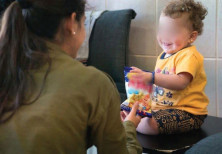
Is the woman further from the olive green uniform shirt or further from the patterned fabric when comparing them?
the patterned fabric

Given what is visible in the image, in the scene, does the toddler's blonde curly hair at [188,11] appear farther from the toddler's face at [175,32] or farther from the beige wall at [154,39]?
the beige wall at [154,39]

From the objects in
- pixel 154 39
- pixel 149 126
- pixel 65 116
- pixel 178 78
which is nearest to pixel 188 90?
pixel 178 78

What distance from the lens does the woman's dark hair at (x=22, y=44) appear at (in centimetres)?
48

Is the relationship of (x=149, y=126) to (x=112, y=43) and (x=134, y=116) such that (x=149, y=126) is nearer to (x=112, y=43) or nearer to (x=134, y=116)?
(x=134, y=116)

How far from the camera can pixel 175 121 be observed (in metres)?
0.84

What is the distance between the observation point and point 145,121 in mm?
844

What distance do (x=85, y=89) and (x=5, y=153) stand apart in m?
0.18

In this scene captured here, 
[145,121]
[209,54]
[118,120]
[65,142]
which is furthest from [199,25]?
[65,142]

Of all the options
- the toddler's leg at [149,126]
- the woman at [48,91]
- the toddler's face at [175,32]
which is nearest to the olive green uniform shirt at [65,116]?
the woman at [48,91]

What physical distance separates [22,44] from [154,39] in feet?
2.68

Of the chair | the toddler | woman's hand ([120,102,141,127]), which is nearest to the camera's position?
woman's hand ([120,102,141,127])

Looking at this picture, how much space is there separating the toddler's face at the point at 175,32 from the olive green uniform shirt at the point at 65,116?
0.45m

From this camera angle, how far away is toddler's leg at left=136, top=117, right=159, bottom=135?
83 cm

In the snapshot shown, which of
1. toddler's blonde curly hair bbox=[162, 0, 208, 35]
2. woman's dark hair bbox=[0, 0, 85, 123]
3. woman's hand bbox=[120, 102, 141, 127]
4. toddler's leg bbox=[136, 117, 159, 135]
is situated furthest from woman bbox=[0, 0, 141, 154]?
toddler's blonde curly hair bbox=[162, 0, 208, 35]
